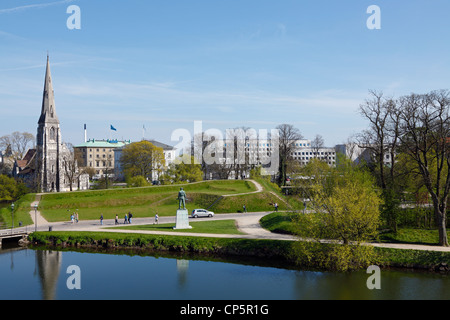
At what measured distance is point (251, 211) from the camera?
58156 mm

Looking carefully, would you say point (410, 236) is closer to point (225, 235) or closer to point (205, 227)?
point (225, 235)

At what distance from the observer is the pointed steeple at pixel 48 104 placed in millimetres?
95738

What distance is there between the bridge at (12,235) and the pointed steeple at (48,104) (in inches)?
2307

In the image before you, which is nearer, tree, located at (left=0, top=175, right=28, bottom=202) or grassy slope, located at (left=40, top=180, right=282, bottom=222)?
grassy slope, located at (left=40, top=180, right=282, bottom=222)

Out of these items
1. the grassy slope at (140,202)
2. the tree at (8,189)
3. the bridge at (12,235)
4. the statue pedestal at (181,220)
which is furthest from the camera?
the tree at (8,189)

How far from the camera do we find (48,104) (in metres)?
96.6

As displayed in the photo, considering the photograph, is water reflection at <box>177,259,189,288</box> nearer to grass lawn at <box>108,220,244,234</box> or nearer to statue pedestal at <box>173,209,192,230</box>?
grass lawn at <box>108,220,244,234</box>

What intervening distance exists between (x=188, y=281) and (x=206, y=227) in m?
16.1

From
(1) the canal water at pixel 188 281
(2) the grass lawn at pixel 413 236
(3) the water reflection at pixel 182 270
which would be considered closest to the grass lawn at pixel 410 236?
(2) the grass lawn at pixel 413 236

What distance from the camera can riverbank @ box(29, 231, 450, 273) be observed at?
30469 mm

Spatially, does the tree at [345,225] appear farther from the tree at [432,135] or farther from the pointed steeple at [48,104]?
the pointed steeple at [48,104]

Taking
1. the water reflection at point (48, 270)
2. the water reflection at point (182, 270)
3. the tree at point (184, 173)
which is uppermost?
the tree at point (184, 173)

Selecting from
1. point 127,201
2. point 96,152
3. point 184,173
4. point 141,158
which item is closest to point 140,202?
point 127,201

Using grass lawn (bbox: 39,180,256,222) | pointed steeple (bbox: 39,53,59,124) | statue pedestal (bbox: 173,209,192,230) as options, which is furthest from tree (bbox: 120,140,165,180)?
statue pedestal (bbox: 173,209,192,230)
